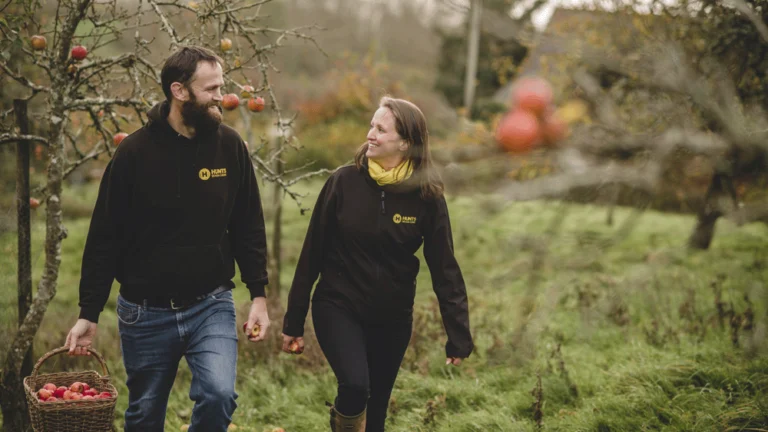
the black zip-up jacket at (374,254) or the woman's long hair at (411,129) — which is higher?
the woman's long hair at (411,129)

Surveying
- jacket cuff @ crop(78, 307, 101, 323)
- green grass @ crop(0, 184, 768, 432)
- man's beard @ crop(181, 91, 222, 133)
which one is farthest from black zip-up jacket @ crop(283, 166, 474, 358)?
jacket cuff @ crop(78, 307, 101, 323)

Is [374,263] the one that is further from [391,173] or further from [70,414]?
[70,414]

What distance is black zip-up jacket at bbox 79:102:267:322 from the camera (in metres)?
2.79

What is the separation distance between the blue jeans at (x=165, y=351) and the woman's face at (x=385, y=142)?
1030 mm

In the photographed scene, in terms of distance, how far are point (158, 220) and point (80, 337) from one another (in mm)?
622

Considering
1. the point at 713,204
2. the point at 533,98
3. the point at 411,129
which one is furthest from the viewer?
the point at 411,129

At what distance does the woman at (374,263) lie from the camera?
309 cm

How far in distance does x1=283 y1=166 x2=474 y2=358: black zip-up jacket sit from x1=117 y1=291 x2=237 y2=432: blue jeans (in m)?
0.45

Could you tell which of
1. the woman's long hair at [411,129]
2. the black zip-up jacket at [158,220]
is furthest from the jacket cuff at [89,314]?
the woman's long hair at [411,129]

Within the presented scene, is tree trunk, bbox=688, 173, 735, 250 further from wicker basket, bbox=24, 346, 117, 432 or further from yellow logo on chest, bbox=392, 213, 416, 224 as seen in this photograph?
wicker basket, bbox=24, 346, 117, 432

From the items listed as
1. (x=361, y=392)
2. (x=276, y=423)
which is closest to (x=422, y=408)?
(x=276, y=423)

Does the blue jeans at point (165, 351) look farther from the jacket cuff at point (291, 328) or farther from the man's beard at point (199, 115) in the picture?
the man's beard at point (199, 115)

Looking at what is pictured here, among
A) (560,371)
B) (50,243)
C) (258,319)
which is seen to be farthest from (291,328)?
(560,371)

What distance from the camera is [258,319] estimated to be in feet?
10.1
